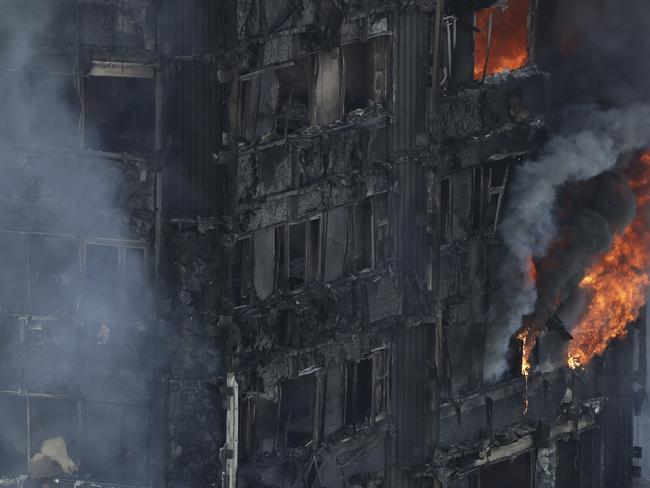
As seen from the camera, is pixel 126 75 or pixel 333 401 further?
pixel 333 401

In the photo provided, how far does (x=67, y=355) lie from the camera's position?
1206 inches

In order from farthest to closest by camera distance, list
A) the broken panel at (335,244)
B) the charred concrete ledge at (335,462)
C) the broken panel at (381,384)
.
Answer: the broken panel at (381,384), the broken panel at (335,244), the charred concrete ledge at (335,462)

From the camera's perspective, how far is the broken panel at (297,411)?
31766 millimetres

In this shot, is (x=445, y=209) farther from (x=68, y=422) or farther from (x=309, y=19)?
(x=68, y=422)

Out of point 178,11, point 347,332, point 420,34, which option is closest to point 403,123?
point 420,34

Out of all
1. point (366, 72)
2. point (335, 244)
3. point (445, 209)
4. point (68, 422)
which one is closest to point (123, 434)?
point (68, 422)

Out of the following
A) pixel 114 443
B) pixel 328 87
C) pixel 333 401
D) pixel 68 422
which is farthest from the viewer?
pixel 333 401

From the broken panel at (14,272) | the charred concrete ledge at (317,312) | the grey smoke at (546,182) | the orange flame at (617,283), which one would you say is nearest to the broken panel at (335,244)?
the charred concrete ledge at (317,312)

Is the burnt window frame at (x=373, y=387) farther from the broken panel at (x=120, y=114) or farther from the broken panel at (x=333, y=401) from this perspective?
the broken panel at (x=120, y=114)

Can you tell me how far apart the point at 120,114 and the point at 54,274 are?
2610mm

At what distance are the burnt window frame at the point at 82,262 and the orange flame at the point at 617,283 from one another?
35.5 ft

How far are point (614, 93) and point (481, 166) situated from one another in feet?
9.45

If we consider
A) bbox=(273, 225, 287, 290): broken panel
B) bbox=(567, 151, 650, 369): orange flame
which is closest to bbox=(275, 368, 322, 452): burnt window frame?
bbox=(273, 225, 287, 290): broken panel

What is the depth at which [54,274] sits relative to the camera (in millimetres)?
30516
